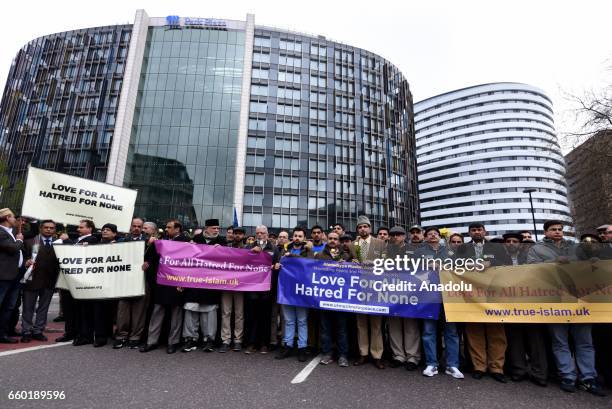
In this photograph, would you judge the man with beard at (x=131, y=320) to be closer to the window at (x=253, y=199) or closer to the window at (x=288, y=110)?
the window at (x=253, y=199)

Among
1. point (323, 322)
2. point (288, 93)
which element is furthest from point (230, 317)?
point (288, 93)

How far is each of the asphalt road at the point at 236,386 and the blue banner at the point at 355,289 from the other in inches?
39.6

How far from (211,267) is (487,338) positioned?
5.20m

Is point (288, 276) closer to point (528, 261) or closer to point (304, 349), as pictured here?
point (304, 349)

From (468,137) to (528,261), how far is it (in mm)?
114294

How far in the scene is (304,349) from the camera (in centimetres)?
571

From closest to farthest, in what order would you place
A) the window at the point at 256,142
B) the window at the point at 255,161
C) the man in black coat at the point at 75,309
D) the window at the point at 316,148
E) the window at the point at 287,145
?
1. the man in black coat at the point at 75,309
2. the window at the point at 255,161
3. the window at the point at 256,142
4. the window at the point at 287,145
5. the window at the point at 316,148

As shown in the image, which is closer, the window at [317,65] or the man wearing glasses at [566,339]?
the man wearing glasses at [566,339]

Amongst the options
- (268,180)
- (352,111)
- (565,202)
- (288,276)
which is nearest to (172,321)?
(288,276)

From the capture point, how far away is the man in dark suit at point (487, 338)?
195 inches

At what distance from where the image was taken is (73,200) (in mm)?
7238

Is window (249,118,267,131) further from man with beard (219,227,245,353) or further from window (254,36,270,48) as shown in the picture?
man with beard (219,227,245,353)

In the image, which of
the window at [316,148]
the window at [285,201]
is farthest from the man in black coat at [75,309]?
the window at [316,148]

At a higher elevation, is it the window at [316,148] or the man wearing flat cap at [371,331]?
the window at [316,148]
